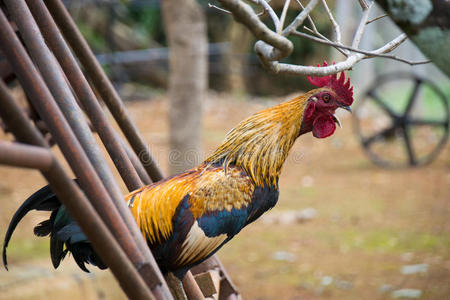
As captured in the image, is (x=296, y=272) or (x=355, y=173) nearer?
(x=296, y=272)

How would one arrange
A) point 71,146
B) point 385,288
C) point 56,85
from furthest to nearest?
point 385,288 → point 56,85 → point 71,146

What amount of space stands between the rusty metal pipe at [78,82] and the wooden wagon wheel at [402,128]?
675 centimetres

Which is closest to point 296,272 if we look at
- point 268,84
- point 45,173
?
point 45,173

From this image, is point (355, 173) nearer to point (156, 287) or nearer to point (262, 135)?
point (262, 135)

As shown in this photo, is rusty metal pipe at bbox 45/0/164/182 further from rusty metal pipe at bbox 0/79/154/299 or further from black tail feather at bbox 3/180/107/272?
rusty metal pipe at bbox 0/79/154/299

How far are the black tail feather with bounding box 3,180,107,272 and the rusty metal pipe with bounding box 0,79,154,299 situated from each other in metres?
0.61

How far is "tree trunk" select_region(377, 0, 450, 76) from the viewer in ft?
5.64

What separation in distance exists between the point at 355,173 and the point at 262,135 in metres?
6.27

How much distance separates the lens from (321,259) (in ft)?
19.4

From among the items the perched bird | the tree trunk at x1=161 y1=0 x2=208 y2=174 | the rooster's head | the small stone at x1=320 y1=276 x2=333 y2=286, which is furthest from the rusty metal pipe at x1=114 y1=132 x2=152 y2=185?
the tree trunk at x1=161 y1=0 x2=208 y2=174

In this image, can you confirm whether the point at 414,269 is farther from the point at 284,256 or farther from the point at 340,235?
the point at 284,256

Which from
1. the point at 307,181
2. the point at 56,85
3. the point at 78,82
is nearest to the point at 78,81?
the point at 78,82

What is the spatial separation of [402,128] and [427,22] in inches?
301

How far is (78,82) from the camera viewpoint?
2766mm
